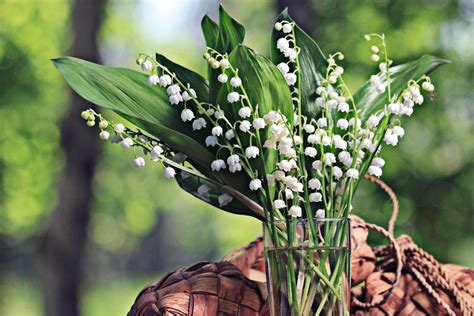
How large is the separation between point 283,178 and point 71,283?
3.59m

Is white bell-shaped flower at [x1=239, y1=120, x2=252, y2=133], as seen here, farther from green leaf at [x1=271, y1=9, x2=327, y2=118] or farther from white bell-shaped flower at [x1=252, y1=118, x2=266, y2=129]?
green leaf at [x1=271, y1=9, x2=327, y2=118]

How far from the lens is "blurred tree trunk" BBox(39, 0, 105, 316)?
4.04 metres

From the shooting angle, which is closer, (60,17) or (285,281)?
(285,281)

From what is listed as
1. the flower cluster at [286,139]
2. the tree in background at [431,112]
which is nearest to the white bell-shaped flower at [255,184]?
the flower cluster at [286,139]

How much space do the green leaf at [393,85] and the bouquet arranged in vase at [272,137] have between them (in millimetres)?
33

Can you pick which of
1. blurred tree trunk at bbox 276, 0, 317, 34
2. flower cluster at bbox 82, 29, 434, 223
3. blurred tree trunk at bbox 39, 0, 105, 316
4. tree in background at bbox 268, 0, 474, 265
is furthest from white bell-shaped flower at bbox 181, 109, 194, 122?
blurred tree trunk at bbox 39, 0, 105, 316

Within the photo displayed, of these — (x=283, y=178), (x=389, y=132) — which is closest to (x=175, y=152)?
(x=283, y=178)

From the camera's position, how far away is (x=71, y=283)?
4238 millimetres

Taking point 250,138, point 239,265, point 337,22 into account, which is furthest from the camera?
point 337,22

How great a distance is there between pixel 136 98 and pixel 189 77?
0.25ft

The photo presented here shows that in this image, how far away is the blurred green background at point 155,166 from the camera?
4.10 meters

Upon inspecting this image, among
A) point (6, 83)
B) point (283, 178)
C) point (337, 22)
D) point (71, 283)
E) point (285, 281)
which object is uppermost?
point (337, 22)

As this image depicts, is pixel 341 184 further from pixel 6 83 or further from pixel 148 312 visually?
pixel 6 83

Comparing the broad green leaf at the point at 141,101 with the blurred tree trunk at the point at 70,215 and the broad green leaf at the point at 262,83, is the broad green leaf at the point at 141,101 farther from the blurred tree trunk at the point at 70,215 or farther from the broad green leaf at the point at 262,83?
the blurred tree trunk at the point at 70,215
